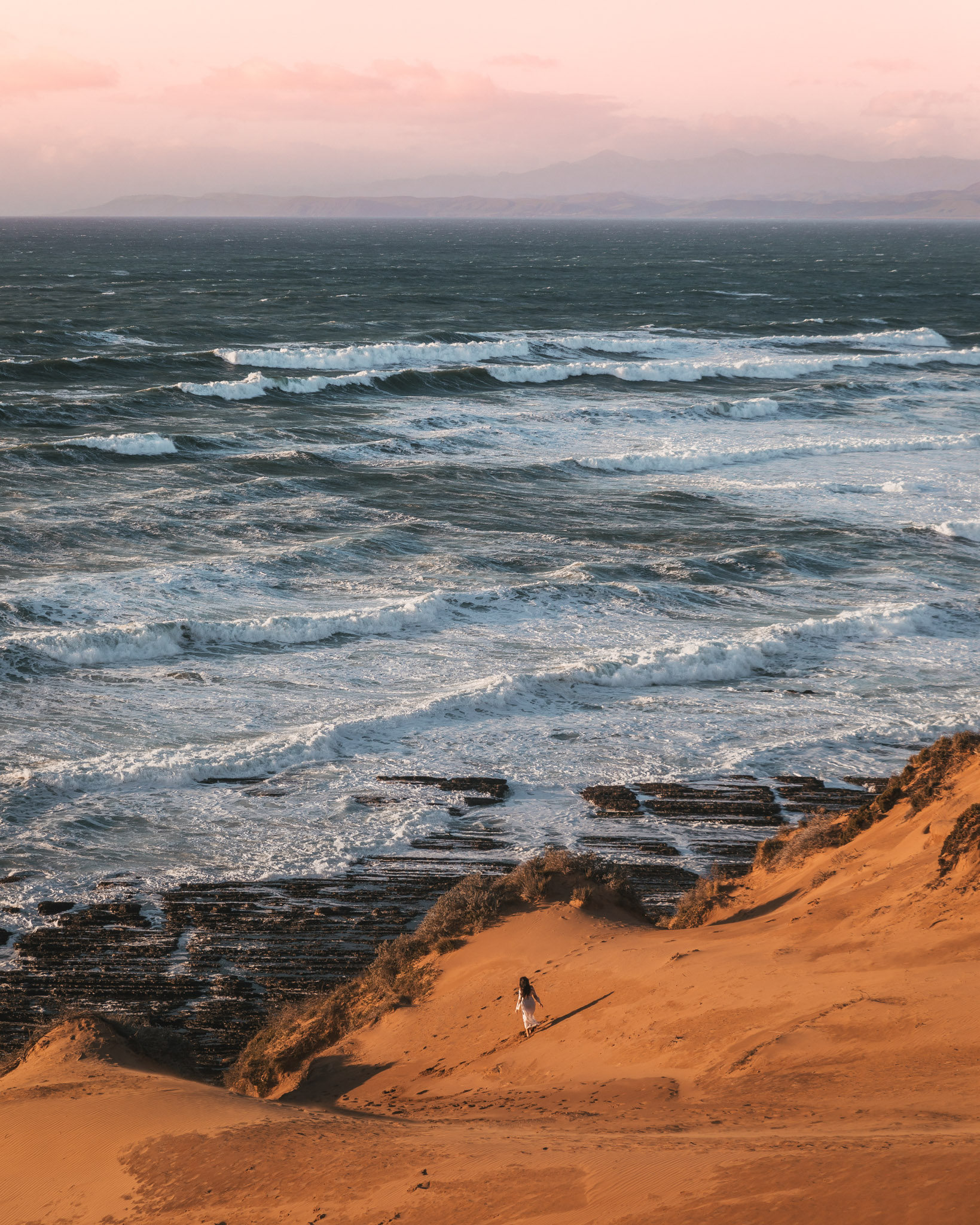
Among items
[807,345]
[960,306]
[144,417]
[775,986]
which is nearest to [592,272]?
[960,306]

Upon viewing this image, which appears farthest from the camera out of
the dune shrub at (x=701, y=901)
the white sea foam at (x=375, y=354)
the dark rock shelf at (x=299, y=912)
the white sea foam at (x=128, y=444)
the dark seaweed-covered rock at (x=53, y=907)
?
the white sea foam at (x=375, y=354)

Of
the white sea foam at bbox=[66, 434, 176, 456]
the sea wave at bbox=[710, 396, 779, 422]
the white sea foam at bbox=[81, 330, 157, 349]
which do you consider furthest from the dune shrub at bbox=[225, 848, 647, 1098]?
the white sea foam at bbox=[81, 330, 157, 349]

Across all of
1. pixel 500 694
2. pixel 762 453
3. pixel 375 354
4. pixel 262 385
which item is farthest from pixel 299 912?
pixel 375 354

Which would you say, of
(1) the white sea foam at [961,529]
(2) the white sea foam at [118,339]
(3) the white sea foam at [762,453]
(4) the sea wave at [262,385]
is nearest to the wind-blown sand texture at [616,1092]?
(1) the white sea foam at [961,529]

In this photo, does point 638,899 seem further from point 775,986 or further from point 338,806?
point 338,806

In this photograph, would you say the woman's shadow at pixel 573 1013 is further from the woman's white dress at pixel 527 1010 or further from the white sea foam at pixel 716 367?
the white sea foam at pixel 716 367

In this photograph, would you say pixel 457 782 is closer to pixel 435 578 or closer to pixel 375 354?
pixel 435 578
